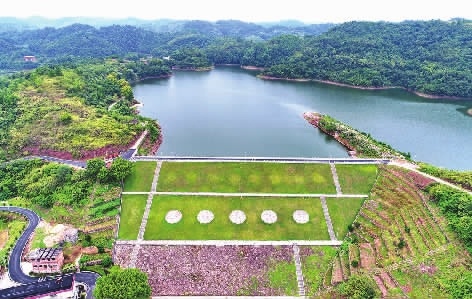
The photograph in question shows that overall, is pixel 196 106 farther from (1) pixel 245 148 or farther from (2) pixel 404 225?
(2) pixel 404 225

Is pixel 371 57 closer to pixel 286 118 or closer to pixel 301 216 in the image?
pixel 286 118

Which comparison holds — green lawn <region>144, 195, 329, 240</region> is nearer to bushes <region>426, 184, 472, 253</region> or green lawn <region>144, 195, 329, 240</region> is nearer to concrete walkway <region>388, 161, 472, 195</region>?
bushes <region>426, 184, 472, 253</region>

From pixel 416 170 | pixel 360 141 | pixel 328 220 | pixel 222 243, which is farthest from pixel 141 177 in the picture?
pixel 360 141

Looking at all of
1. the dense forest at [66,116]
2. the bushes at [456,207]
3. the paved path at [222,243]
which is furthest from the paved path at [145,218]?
the bushes at [456,207]

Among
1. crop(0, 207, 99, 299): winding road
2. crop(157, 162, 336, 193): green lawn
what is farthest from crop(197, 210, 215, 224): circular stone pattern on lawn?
crop(0, 207, 99, 299): winding road

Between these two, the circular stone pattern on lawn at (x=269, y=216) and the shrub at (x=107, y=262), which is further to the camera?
the circular stone pattern on lawn at (x=269, y=216)

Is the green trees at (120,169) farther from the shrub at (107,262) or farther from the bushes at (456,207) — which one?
the bushes at (456,207)

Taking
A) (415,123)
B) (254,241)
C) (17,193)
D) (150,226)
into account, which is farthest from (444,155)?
(17,193)
